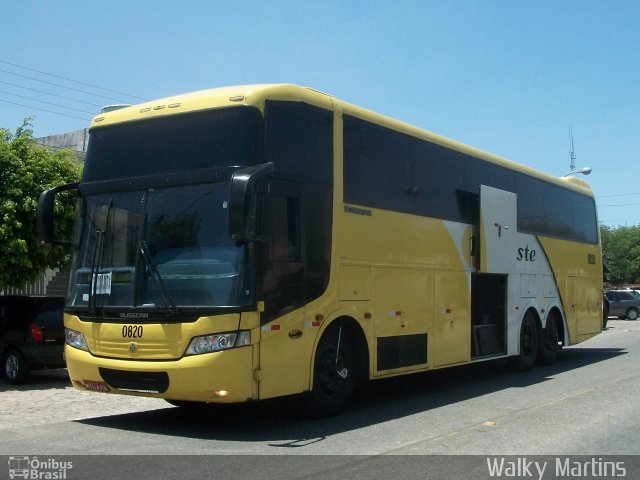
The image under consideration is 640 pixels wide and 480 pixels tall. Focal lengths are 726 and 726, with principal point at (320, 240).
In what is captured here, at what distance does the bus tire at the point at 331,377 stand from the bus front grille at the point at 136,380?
1.81 m

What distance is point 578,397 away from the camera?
1110 cm

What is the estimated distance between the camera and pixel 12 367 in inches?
519

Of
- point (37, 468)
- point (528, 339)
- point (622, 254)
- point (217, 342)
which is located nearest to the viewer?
point (37, 468)

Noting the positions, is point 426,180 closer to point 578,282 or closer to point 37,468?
point 37,468

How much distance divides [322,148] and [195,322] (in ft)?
9.14

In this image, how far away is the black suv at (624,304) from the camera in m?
40.5

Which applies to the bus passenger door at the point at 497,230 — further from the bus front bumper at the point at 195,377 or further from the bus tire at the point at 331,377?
the bus front bumper at the point at 195,377

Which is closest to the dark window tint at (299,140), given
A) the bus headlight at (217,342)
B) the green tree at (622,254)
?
the bus headlight at (217,342)

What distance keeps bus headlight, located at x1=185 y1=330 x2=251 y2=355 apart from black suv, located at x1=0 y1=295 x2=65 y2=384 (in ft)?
21.1

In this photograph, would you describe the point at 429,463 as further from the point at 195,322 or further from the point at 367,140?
the point at 367,140

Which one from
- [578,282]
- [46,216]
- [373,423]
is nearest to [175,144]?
[46,216]

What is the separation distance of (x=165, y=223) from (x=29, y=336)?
621cm

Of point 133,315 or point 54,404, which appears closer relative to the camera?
point 133,315

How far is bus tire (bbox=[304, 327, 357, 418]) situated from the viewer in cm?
888
